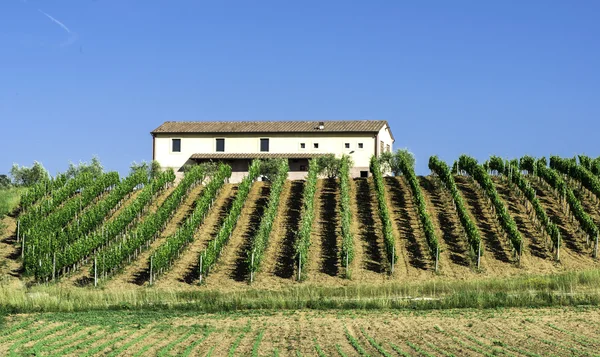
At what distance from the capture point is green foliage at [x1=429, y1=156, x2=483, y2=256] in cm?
4312

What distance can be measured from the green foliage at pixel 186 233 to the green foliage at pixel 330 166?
9.46 metres

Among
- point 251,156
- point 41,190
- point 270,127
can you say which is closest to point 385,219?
point 41,190

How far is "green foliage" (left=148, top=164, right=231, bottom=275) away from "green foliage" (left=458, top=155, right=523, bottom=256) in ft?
57.2

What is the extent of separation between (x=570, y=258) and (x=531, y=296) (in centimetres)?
1360

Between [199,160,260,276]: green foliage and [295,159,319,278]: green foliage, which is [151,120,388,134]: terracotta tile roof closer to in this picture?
[199,160,260,276]: green foliage

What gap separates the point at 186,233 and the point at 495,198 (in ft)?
61.6

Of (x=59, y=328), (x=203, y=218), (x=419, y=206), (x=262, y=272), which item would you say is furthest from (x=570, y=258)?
(x=59, y=328)

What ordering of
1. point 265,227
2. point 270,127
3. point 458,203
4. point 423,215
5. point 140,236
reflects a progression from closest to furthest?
point 140,236
point 265,227
point 423,215
point 458,203
point 270,127

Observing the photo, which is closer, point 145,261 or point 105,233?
point 145,261

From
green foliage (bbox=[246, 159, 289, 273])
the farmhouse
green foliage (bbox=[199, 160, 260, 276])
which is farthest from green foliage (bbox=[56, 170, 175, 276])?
the farmhouse

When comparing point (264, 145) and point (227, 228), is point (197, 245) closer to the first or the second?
point (227, 228)

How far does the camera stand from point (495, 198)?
48.8 metres

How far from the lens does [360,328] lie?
25.4 m

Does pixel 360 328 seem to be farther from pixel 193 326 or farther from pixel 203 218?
pixel 203 218
